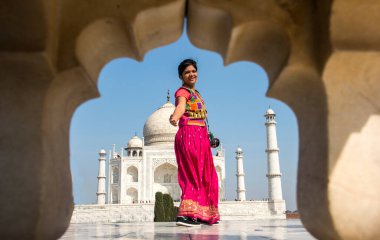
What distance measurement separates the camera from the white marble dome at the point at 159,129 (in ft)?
92.6

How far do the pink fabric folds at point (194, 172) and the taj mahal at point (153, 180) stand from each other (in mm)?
17480

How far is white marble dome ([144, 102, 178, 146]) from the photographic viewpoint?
1112 inches

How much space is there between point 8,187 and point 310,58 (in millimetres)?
1149

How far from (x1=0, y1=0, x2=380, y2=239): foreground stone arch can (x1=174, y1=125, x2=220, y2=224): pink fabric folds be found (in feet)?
6.26

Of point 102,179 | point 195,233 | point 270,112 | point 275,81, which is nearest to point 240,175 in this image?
point 270,112

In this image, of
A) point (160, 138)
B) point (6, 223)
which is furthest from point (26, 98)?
point (160, 138)

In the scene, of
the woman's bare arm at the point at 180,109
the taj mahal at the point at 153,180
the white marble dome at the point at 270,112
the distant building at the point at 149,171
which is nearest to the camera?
the woman's bare arm at the point at 180,109

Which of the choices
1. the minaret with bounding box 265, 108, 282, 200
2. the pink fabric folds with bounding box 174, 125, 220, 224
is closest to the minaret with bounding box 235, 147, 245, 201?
the minaret with bounding box 265, 108, 282, 200

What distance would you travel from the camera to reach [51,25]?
1.38 m

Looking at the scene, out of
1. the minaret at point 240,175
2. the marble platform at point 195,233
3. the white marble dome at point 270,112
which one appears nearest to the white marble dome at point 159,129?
the minaret at point 240,175

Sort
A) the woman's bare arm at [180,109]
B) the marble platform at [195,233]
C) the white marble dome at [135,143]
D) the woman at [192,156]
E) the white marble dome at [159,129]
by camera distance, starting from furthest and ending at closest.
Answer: the white marble dome at [135,143] < the white marble dome at [159,129] < the woman at [192,156] < the woman's bare arm at [180,109] < the marble platform at [195,233]

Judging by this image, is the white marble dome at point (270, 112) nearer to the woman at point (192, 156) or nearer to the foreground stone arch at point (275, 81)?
the woman at point (192, 156)

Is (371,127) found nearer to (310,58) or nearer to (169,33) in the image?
(310,58)

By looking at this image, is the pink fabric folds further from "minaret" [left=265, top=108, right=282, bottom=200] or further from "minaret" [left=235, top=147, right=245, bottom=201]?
"minaret" [left=235, top=147, right=245, bottom=201]
